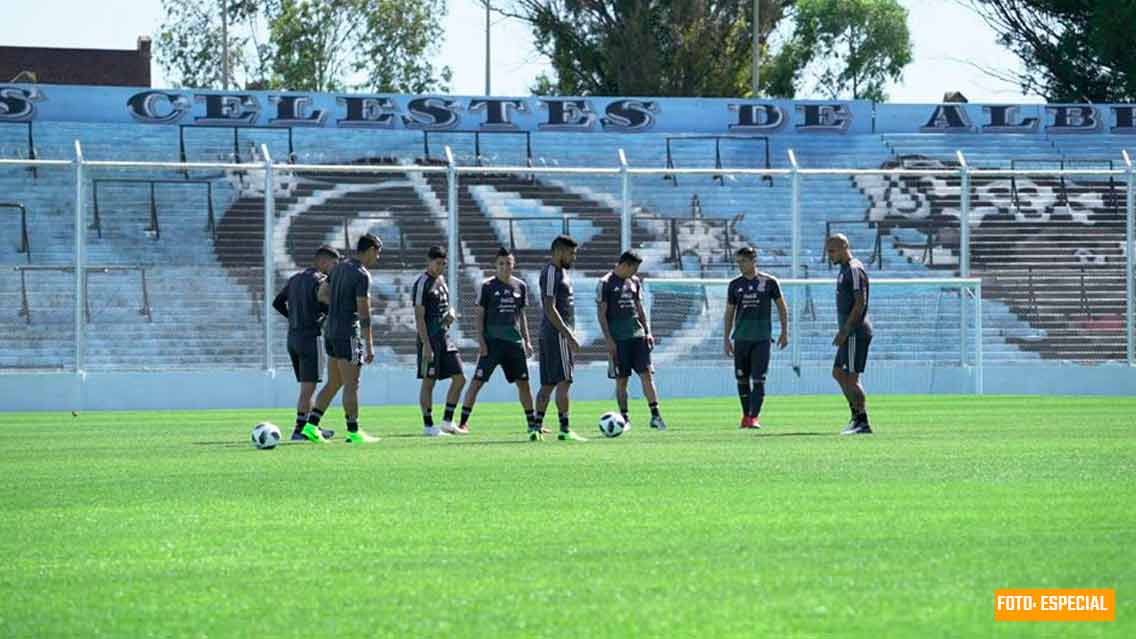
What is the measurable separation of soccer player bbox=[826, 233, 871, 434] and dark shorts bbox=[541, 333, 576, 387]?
240 centimetres

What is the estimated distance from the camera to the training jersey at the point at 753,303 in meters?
19.7

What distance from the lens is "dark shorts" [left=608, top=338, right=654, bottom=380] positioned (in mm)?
19141

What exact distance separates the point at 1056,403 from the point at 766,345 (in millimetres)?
7111

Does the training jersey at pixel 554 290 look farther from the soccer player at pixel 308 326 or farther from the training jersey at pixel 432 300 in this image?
the soccer player at pixel 308 326

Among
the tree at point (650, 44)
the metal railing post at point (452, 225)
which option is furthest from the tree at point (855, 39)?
the metal railing post at point (452, 225)

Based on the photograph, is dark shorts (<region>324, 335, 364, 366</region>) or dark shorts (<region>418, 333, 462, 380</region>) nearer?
dark shorts (<region>324, 335, 364, 366</region>)

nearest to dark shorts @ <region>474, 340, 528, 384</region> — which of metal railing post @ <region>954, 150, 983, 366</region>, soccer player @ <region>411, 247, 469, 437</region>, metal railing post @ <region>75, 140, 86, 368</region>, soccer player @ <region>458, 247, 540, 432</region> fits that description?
soccer player @ <region>458, 247, 540, 432</region>

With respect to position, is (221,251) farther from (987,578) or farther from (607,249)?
(987,578)

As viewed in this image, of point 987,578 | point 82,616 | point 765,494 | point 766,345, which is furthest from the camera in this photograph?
A: point 766,345

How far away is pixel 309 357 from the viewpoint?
17.4 metres

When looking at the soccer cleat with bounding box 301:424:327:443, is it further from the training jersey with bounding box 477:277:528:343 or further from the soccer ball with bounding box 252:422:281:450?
the training jersey with bounding box 477:277:528:343

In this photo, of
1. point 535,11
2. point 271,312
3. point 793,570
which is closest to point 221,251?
point 271,312

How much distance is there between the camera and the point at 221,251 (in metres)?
30.5

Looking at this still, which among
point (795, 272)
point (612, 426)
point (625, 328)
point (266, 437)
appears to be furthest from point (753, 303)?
point (795, 272)
